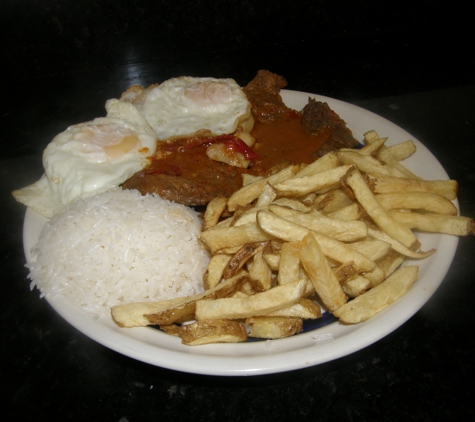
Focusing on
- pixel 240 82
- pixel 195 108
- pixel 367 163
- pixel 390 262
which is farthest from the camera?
pixel 240 82

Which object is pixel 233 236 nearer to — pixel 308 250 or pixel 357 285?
pixel 308 250

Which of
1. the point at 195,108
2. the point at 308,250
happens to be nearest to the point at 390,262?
the point at 308,250

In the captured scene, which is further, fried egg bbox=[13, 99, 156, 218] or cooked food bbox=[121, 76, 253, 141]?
cooked food bbox=[121, 76, 253, 141]

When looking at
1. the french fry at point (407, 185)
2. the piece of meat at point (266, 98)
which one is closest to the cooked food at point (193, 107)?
the piece of meat at point (266, 98)

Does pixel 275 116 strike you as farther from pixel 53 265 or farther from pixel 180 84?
pixel 53 265

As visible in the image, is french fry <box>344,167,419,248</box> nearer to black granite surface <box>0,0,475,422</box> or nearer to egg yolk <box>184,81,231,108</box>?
black granite surface <box>0,0,475,422</box>

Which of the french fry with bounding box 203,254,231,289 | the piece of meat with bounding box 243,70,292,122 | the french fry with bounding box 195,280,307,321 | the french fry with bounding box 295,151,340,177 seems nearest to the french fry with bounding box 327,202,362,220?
the french fry with bounding box 295,151,340,177
